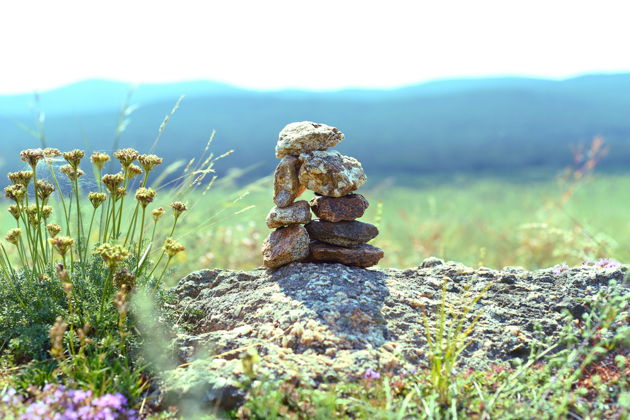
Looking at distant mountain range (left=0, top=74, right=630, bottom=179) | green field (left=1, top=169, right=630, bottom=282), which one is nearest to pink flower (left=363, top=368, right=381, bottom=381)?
green field (left=1, top=169, right=630, bottom=282)

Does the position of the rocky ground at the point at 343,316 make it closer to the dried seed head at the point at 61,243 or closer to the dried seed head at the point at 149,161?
the dried seed head at the point at 61,243

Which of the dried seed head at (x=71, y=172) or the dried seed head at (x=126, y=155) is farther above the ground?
the dried seed head at (x=126, y=155)

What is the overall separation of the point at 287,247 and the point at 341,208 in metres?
0.37

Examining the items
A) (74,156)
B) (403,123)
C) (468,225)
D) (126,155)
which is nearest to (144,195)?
(126,155)

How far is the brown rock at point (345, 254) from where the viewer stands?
3436mm

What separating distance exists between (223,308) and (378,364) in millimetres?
955

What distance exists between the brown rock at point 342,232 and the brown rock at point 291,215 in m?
0.10

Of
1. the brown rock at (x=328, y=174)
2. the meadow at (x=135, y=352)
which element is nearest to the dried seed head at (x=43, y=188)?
the meadow at (x=135, y=352)

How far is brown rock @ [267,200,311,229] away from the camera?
3.38 m

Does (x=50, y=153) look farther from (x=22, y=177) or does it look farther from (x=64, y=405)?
(x=64, y=405)

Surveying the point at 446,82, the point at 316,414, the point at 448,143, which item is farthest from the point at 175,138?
the point at 316,414

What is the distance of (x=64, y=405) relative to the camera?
7.52 ft

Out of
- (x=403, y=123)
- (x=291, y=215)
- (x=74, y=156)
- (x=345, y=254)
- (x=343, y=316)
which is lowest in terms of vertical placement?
(x=403, y=123)

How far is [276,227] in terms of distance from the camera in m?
3.54
